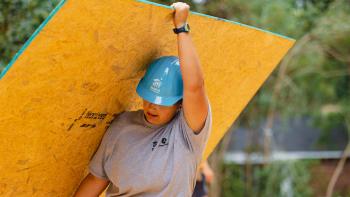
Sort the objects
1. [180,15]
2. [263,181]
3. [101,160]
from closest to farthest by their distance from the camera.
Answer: [180,15]
[101,160]
[263,181]

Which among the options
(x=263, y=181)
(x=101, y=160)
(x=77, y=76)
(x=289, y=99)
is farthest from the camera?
(x=263, y=181)

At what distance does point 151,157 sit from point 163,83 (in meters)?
0.36

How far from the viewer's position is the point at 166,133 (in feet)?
8.93

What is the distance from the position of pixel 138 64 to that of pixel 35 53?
2.20 ft

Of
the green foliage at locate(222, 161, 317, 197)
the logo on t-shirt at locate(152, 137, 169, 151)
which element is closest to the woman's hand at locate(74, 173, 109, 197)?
the logo on t-shirt at locate(152, 137, 169, 151)

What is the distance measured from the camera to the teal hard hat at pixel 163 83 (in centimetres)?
265

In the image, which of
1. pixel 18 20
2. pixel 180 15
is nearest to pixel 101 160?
pixel 180 15

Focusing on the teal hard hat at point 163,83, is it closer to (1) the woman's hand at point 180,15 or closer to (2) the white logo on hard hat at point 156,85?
(2) the white logo on hard hat at point 156,85

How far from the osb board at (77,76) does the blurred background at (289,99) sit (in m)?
3.44

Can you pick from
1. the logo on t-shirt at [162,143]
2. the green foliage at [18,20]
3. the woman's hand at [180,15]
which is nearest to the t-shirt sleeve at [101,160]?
the logo on t-shirt at [162,143]

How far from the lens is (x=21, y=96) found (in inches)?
91.0

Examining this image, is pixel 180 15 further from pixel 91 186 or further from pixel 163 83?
pixel 91 186

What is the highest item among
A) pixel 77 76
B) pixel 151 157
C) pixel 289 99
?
pixel 77 76

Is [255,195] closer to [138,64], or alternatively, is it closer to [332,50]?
[332,50]
